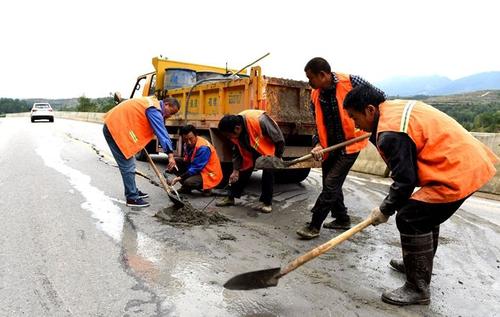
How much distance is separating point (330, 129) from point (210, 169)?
2.37m

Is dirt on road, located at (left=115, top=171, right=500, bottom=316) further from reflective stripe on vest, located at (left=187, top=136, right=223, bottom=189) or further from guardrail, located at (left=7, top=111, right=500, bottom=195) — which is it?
guardrail, located at (left=7, top=111, right=500, bottom=195)

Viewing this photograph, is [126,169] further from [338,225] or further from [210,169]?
[338,225]

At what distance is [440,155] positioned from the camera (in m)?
2.72

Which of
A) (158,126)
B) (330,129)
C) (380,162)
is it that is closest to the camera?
(330,129)

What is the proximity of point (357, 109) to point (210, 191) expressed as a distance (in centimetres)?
398

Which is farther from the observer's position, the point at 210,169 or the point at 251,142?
the point at 210,169

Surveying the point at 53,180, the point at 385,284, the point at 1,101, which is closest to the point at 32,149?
the point at 53,180

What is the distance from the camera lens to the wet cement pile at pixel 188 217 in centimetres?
480

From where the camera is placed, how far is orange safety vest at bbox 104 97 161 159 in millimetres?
5402

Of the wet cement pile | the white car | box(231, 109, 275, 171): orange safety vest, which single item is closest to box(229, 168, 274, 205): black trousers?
box(231, 109, 275, 171): orange safety vest

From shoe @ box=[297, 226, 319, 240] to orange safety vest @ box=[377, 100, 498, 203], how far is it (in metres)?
1.71

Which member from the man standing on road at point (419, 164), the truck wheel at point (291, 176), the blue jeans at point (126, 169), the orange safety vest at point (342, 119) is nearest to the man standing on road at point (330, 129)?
the orange safety vest at point (342, 119)

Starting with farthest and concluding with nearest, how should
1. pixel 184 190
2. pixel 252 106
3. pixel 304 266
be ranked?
1. pixel 184 190
2. pixel 252 106
3. pixel 304 266

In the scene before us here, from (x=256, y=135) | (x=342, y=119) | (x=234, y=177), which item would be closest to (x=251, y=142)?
(x=256, y=135)
